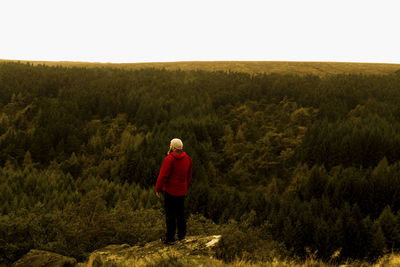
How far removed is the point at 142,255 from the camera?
761 centimetres

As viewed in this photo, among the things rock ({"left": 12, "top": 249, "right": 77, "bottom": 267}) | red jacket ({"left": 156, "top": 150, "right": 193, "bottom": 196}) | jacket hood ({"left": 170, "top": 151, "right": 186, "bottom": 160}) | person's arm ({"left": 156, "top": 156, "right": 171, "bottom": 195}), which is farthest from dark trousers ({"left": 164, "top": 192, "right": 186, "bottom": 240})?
rock ({"left": 12, "top": 249, "right": 77, "bottom": 267})

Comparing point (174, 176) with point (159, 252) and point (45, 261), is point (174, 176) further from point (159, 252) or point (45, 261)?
point (45, 261)

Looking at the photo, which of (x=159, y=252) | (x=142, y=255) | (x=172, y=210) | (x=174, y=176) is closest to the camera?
(x=159, y=252)

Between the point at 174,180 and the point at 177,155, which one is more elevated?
the point at 177,155

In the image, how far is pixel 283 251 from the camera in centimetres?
1388

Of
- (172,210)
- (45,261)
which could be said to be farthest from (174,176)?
(45,261)

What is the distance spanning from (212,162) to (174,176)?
22454mm

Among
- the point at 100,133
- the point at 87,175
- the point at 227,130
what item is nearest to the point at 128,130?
the point at 100,133

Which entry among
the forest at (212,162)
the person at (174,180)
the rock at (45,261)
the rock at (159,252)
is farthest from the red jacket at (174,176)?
the rock at (45,261)

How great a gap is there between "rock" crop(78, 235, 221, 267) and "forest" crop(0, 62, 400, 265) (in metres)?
0.61

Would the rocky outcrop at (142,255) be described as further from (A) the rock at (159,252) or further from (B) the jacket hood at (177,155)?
(B) the jacket hood at (177,155)

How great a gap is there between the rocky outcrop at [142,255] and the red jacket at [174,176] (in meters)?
1.35

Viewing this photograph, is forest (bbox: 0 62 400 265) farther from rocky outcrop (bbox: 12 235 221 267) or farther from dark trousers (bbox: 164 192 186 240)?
dark trousers (bbox: 164 192 186 240)

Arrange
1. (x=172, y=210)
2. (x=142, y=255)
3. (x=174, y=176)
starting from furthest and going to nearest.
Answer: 1. (x=172, y=210)
2. (x=174, y=176)
3. (x=142, y=255)
